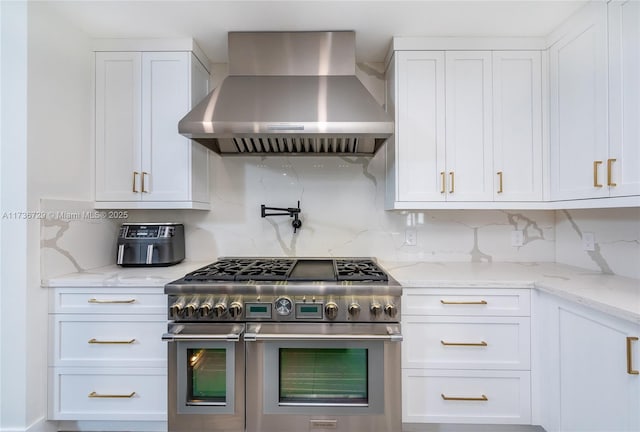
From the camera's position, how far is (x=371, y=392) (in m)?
1.56

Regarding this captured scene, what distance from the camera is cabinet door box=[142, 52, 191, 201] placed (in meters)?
2.01

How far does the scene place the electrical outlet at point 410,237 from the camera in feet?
7.62

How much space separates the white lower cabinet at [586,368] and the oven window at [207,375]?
1.59 meters

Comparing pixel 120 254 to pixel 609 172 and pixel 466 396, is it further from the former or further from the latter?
pixel 609 172

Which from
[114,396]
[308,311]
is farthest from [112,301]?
[308,311]

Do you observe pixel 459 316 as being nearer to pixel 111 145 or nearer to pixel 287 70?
pixel 287 70

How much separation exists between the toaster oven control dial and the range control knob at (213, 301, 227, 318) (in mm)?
260

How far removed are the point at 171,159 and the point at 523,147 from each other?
2176 millimetres

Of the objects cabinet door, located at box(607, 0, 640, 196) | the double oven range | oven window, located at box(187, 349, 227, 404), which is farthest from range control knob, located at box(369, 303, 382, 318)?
cabinet door, located at box(607, 0, 640, 196)

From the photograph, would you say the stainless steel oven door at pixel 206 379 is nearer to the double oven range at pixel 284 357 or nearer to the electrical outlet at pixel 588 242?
the double oven range at pixel 284 357

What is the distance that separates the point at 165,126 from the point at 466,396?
230 cm

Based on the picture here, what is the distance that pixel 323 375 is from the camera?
159cm

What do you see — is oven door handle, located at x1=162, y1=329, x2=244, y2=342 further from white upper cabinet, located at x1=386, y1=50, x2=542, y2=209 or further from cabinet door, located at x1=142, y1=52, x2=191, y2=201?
white upper cabinet, located at x1=386, y1=50, x2=542, y2=209

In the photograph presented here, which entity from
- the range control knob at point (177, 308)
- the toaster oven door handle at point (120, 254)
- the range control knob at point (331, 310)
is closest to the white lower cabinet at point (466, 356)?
the range control knob at point (331, 310)
